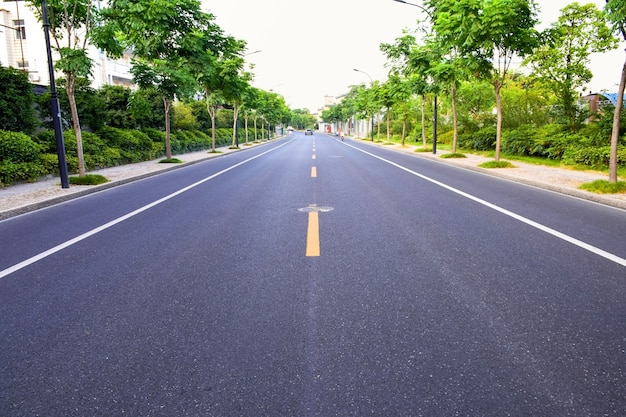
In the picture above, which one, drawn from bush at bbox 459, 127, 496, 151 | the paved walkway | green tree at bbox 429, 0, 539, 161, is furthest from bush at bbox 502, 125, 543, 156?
green tree at bbox 429, 0, 539, 161

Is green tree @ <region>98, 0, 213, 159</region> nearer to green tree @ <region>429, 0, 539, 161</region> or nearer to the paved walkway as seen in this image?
the paved walkway

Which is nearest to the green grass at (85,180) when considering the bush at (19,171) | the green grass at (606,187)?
the bush at (19,171)

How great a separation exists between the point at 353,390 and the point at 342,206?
5.92 meters

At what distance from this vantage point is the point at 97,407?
7.73 feet

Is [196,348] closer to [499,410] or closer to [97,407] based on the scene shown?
[97,407]

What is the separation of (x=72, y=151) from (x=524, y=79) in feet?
79.6

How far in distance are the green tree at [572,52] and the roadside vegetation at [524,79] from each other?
43 millimetres

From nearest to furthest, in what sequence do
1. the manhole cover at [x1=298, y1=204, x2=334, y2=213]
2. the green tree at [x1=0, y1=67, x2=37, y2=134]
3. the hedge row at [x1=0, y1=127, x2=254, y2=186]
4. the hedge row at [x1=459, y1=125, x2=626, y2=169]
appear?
the manhole cover at [x1=298, y1=204, x2=334, y2=213]
the hedge row at [x1=0, y1=127, x2=254, y2=186]
the green tree at [x1=0, y1=67, x2=37, y2=134]
the hedge row at [x1=459, y1=125, x2=626, y2=169]

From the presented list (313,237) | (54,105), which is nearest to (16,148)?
(54,105)

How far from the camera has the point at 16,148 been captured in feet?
40.9

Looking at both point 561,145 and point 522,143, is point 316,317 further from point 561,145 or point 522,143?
point 522,143

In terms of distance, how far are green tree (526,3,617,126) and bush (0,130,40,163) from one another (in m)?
21.2

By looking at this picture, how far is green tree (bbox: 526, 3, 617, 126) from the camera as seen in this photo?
66.6ft

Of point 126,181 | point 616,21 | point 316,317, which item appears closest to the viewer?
point 316,317
